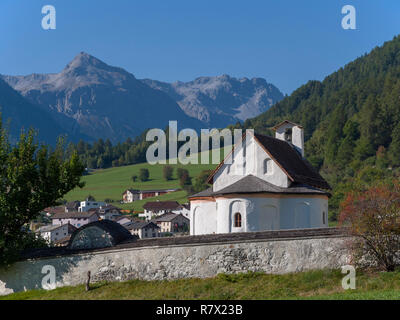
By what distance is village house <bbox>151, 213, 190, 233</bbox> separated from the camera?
140 m

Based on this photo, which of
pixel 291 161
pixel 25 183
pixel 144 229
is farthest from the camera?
pixel 144 229

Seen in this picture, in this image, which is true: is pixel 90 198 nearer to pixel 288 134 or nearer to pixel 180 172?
pixel 180 172

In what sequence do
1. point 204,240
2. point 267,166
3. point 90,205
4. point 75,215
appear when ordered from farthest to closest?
point 90,205, point 75,215, point 267,166, point 204,240

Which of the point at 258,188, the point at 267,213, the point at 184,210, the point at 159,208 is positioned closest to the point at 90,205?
the point at 159,208

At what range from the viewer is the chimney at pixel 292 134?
51.0 metres

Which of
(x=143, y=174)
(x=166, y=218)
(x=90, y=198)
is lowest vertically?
(x=166, y=218)

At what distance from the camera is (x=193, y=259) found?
101 ft

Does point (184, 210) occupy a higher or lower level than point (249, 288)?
→ higher

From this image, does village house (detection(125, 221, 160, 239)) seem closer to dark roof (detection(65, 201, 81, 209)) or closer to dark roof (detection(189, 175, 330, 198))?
dark roof (detection(65, 201, 81, 209))

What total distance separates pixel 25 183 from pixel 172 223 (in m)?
105

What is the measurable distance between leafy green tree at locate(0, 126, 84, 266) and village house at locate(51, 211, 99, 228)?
11409 centimetres

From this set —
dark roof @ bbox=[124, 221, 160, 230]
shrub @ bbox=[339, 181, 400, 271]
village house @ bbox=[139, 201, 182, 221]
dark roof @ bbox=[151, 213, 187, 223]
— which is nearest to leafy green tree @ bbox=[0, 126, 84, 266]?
shrub @ bbox=[339, 181, 400, 271]

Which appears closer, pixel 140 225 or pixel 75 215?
pixel 140 225
